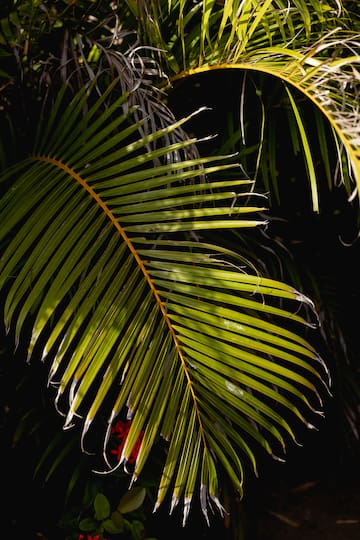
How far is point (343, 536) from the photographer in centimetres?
221

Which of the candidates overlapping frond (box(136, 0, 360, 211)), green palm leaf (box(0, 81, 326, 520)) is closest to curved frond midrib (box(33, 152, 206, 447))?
green palm leaf (box(0, 81, 326, 520))

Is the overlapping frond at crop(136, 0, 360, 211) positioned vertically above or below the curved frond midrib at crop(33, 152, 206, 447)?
above

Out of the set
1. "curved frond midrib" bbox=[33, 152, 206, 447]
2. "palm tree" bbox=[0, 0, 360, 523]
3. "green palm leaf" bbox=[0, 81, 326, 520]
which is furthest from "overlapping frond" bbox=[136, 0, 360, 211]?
"curved frond midrib" bbox=[33, 152, 206, 447]

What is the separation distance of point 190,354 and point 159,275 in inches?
6.2

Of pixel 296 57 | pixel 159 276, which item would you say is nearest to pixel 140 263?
pixel 159 276

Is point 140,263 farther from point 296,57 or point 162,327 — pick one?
point 296,57

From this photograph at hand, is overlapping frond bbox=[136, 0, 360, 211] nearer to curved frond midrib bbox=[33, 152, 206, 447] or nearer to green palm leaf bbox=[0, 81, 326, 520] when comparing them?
green palm leaf bbox=[0, 81, 326, 520]

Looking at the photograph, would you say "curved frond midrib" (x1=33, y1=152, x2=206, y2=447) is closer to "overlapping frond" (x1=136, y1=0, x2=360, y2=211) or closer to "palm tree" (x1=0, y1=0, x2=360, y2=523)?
"palm tree" (x1=0, y1=0, x2=360, y2=523)

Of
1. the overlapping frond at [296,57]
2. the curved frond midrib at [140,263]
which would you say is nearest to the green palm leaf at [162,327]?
the curved frond midrib at [140,263]

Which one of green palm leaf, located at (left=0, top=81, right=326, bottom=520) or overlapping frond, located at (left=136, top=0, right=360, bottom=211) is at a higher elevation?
overlapping frond, located at (left=136, top=0, right=360, bottom=211)

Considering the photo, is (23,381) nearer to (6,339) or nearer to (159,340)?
(6,339)

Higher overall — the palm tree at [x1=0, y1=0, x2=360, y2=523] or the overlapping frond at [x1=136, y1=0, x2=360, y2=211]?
the overlapping frond at [x1=136, y1=0, x2=360, y2=211]

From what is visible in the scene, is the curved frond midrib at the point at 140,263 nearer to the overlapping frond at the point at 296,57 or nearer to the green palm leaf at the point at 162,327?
the green palm leaf at the point at 162,327

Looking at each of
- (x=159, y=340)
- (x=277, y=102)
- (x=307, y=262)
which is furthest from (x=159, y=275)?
(x=307, y=262)
